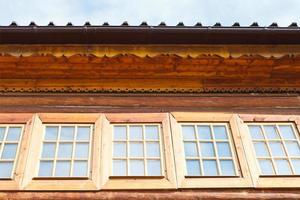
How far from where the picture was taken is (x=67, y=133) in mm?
6086

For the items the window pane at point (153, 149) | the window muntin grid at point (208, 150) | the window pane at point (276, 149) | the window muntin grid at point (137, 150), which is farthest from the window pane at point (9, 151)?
the window pane at point (276, 149)

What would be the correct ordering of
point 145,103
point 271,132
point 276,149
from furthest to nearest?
point 145,103
point 271,132
point 276,149

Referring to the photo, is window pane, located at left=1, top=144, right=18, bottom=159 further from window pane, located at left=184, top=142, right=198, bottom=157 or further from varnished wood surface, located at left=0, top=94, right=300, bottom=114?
window pane, located at left=184, top=142, right=198, bottom=157

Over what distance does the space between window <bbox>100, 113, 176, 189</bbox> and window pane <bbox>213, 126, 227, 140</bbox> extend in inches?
27.4

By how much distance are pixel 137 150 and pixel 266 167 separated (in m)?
1.78

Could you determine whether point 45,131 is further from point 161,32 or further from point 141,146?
point 161,32

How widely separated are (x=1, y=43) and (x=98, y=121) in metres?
2.20

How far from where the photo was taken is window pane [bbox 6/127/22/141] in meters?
5.96

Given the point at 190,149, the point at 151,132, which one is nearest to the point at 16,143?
the point at 151,132

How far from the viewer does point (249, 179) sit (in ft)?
18.1

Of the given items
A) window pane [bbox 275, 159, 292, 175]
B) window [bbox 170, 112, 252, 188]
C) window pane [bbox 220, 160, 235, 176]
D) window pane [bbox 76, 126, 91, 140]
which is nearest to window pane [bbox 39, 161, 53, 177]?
window pane [bbox 76, 126, 91, 140]

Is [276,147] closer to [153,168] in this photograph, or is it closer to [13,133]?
[153,168]

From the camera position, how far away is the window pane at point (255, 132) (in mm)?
6180

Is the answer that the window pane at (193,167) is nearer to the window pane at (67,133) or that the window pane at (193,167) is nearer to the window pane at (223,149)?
the window pane at (223,149)
